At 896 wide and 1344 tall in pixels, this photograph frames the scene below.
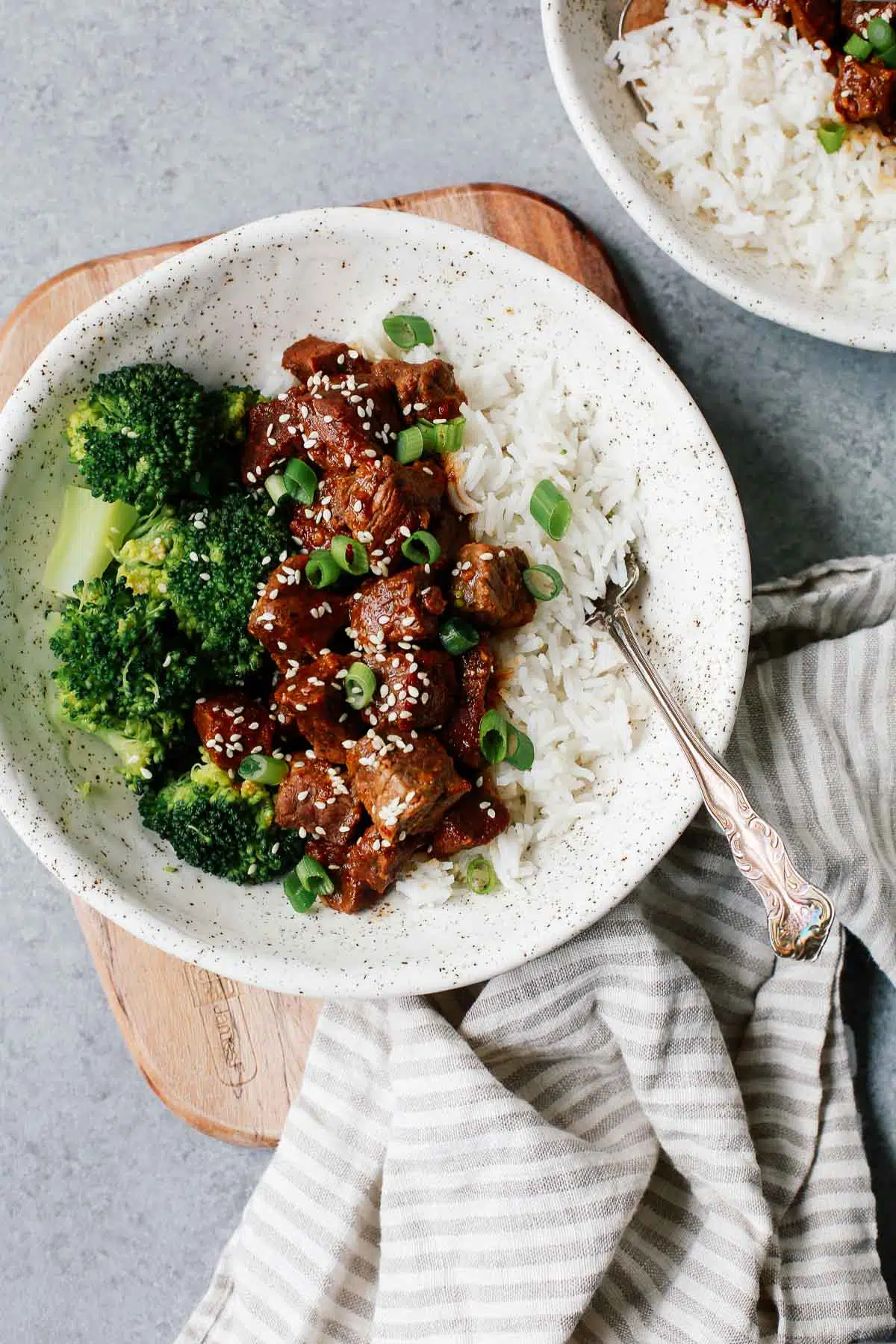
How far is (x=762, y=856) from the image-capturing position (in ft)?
8.09

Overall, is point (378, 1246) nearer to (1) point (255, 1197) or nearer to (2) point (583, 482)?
(1) point (255, 1197)

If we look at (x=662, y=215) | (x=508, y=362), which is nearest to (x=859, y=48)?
(x=662, y=215)

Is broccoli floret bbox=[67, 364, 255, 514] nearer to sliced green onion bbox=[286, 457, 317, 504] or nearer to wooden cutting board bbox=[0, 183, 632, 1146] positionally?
sliced green onion bbox=[286, 457, 317, 504]

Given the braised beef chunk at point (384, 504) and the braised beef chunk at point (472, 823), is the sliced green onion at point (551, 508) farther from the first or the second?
the braised beef chunk at point (472, 823)

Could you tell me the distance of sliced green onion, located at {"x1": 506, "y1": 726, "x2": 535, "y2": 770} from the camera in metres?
2.65

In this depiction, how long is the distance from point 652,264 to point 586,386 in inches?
22.9

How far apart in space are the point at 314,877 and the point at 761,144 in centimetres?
222

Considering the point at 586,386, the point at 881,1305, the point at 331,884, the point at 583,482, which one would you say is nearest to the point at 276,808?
the point at 331,884

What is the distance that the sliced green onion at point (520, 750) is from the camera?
2646 mm

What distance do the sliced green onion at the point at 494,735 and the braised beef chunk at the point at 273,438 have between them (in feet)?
2.67

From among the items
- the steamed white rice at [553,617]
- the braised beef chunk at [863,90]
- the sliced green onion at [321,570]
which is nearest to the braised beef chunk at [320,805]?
the steamed white rice at [553,617]

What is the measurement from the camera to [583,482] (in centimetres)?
278

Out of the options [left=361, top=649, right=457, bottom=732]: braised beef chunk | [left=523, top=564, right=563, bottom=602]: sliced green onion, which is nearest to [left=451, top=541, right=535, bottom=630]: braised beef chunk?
[left=523, top=564, right=563, bottom=602]: sliced green onion

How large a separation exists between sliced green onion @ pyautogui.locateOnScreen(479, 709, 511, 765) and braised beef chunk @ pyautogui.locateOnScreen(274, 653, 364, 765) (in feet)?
1.02
